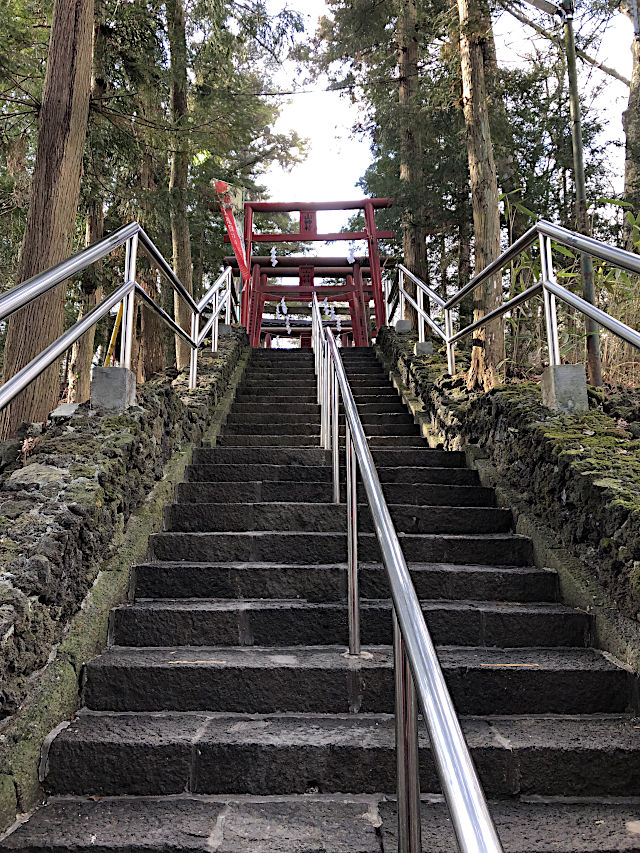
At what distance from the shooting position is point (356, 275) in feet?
37.4

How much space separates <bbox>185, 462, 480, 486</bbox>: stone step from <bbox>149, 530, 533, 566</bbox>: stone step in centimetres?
75

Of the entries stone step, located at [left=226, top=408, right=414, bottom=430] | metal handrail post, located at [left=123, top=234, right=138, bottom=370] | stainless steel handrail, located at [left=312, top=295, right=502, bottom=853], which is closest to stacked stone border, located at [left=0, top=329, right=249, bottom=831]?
metal handrail post, located at [left=123, top=234, right=138, bottom=370]

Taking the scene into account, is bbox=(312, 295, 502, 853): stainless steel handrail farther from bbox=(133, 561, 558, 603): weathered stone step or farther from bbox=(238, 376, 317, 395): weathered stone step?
bbox=(238, 376, 317, 395): weathered stone step

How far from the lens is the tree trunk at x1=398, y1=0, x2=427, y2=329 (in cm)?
875

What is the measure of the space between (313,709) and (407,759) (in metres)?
1.09

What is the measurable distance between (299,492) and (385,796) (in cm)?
191

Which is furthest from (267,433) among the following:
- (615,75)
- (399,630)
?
(615,75)

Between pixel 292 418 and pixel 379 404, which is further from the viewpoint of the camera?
pixel 379 404

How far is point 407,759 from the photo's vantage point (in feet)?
3.94

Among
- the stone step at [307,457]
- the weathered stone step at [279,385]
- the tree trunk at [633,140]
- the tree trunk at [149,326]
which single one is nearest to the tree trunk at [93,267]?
the tree trunk at [149,326]

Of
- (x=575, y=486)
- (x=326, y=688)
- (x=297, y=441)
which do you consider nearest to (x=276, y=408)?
(x=297, y=441)

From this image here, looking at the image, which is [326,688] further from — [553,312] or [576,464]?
[553,312]

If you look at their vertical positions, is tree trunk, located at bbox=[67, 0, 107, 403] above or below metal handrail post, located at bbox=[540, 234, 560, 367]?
above

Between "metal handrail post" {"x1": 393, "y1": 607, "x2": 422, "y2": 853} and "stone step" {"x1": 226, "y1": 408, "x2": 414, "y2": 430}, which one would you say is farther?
"stone step" {"x1": 226, "y1": 408, "x2": 414, "y2": 430}
